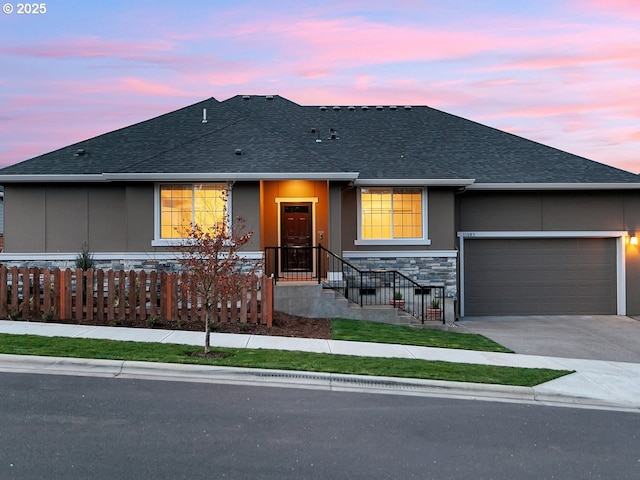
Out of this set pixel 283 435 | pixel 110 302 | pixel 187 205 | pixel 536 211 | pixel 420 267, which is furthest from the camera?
pixel 536 211

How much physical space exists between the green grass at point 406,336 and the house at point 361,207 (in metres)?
3.05

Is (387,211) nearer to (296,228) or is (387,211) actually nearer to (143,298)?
(296,228)

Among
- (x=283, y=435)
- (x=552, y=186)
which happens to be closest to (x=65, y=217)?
(x=283, y=435)

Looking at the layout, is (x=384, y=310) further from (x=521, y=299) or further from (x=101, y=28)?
(x=101, y=28)

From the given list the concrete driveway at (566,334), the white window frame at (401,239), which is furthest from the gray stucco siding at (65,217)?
the concrete driveway at (566,334)

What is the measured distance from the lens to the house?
15.0 metres

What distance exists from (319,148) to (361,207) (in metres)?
2.88

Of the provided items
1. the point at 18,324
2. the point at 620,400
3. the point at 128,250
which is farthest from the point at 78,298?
the point at 620,400

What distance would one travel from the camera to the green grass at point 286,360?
8602mm

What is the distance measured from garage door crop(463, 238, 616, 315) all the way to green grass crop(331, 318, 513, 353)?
14.3ft

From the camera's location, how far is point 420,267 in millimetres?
16453

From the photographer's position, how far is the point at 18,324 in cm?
1163

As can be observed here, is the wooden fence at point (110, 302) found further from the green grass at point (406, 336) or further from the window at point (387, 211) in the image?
the window at point (387, 211)

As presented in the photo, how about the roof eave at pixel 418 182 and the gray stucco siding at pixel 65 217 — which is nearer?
the roof eave at pixel 418 182
